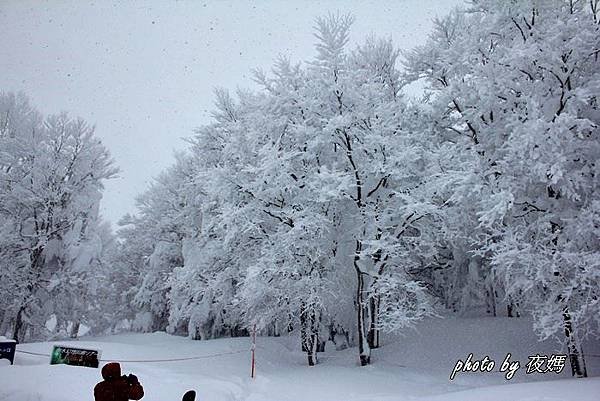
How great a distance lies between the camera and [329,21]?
15195mm

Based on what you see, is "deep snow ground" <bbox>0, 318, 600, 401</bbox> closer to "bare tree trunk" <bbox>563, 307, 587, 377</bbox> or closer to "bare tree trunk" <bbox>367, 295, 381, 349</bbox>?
"bare tree trunk" <bbox>563, 307, 587, 377</bbox>

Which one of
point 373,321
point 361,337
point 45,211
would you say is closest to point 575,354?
point 361,337

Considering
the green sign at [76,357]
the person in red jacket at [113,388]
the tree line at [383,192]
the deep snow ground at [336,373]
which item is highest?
the tree line at [383,192]

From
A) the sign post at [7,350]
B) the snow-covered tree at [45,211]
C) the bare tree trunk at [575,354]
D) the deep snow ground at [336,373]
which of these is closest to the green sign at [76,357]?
the deep snow ground at [336,373]

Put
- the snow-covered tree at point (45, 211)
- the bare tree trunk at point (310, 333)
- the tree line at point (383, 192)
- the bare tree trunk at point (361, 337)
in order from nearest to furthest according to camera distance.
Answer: the tree line at point (383, 192) < the bare tree trunk at point (361, 337) < the bare tree trunk at point (310, 333) < the snow-covered tree at point (45, 211)

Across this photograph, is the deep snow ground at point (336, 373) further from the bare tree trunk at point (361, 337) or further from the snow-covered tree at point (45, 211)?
the snow-covered tree at point (45, 211)

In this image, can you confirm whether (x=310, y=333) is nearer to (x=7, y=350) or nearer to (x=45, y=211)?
(x=7, y=350)

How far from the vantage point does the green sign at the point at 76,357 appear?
10.1m

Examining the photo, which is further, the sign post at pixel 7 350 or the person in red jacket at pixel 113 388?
the sign post at pixel 7 350

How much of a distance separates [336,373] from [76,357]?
22.6 ft

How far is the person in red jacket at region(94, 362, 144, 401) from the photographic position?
4.86 meters

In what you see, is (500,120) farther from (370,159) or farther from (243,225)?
(243,225)

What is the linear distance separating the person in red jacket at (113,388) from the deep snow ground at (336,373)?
10.2ft

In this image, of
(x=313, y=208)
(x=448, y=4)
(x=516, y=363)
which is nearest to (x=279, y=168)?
(x=313, y=208)
